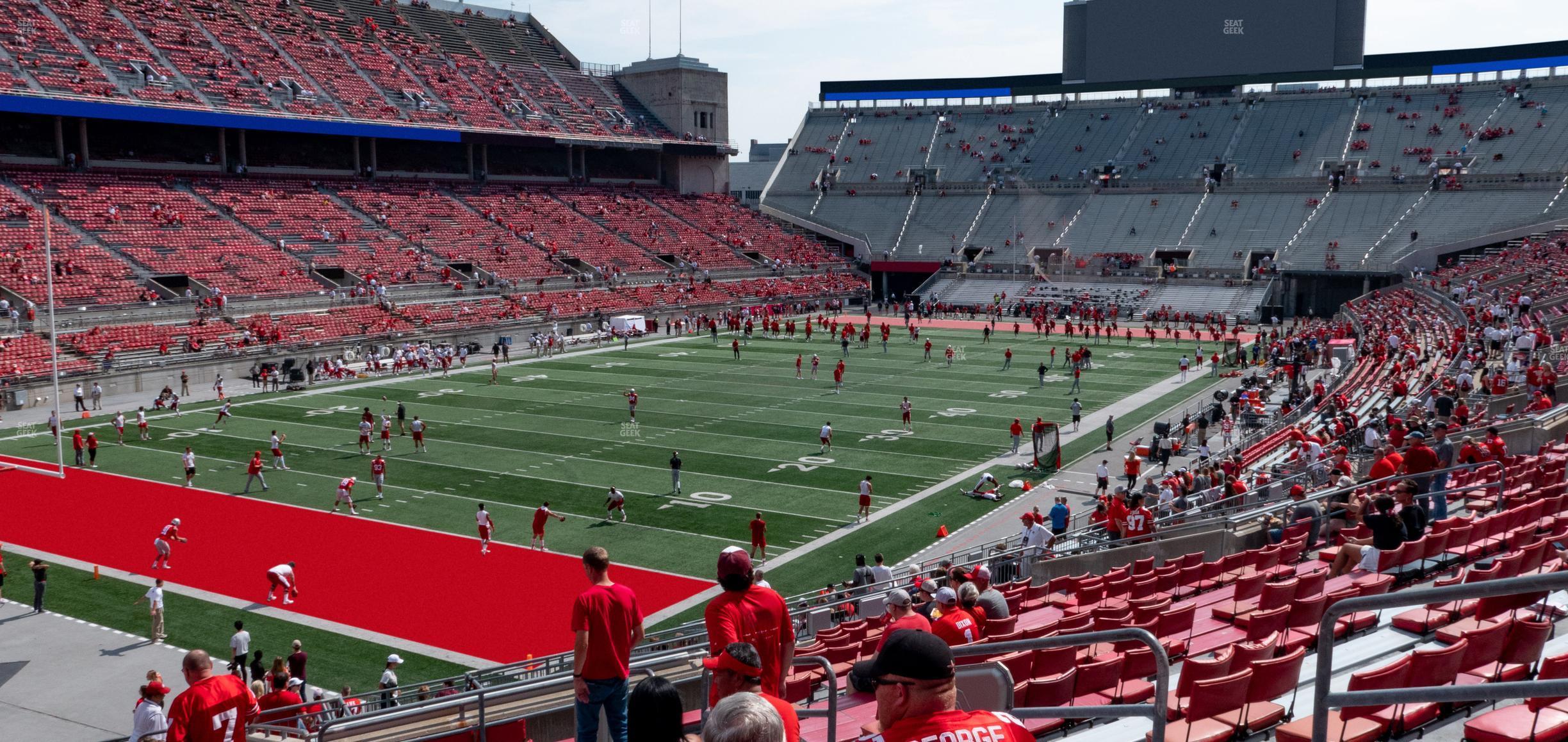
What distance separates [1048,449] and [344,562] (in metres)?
15.7

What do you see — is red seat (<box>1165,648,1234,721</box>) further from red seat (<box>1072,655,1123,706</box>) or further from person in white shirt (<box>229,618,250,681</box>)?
person in white shirt (<box>229,618,250,681</box>)

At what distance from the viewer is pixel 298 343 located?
42531 millimetres

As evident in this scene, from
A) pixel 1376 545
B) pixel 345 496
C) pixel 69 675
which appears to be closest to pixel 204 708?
pixel 1376 545

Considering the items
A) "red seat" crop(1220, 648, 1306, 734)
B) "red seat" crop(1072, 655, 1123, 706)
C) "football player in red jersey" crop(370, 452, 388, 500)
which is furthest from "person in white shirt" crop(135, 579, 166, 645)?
"red seat" crop(1220, 648, 1306, 734)

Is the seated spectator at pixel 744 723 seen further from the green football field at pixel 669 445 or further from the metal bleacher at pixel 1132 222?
the metal bleacher at pixel 1132 222

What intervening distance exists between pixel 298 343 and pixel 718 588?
29.6 meters

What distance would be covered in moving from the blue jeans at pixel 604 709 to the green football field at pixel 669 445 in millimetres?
11629

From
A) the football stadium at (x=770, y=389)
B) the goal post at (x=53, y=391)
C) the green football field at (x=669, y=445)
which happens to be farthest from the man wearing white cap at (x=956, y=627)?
the goal post at (x=53, y=391)

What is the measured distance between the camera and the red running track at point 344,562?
16719 mm

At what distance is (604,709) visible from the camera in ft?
21.5

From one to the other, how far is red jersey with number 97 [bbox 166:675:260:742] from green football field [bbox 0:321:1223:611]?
11936 mm

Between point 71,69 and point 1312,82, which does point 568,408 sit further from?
point 1312,82

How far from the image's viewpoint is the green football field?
21.9m

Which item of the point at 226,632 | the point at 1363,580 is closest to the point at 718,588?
the point at 226,632
